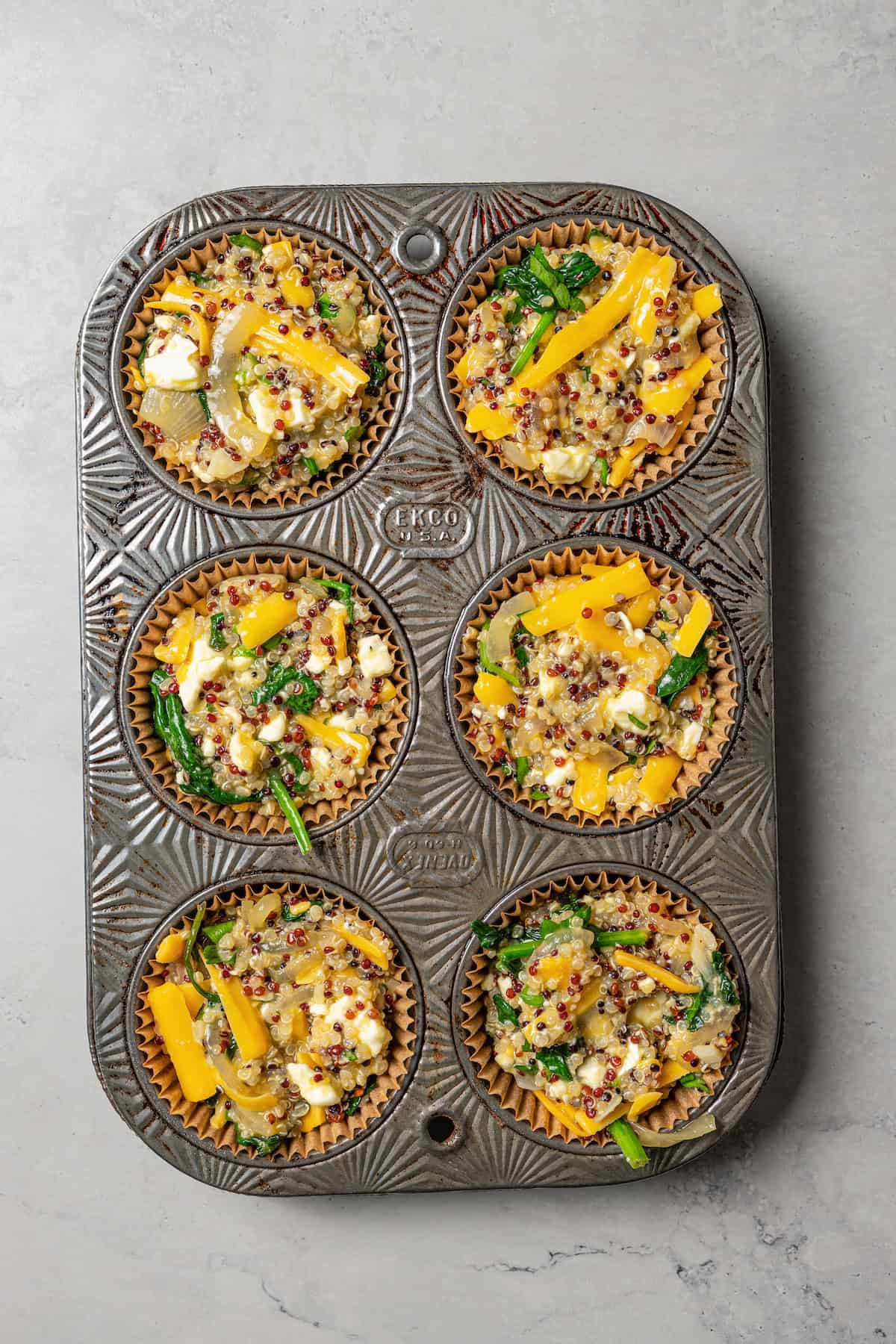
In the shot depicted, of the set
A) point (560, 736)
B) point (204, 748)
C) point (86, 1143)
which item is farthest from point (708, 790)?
point (86, 1143)

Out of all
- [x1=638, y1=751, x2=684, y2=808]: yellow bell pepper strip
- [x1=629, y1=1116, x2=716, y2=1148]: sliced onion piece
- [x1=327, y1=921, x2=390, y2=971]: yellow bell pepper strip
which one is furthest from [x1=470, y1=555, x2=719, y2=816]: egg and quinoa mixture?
[x1=629, y1=1116, x2=716, y2=1148]: sliced onion piece

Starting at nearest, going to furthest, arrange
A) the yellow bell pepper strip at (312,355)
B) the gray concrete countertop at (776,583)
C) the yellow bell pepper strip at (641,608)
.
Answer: the yellow bell pepper strip at (312,355), the yellow bell pepper strip at (641,608), the gray concrete countertop at (776,583)

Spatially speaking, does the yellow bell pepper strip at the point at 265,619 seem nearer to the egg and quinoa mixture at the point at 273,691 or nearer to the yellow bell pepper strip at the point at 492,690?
the egg and quinoa mixture at the point at 273,691

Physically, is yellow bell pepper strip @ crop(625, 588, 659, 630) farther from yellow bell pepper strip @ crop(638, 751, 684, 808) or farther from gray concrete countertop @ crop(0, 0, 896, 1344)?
gray concrete countertop @ crop(0, 0, 896, 1344)

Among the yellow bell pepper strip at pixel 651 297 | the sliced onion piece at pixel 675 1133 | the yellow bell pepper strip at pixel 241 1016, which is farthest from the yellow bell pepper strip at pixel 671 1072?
the yellow bell pepper strip at pixel 651 297

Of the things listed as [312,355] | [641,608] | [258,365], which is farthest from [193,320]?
[641,608]

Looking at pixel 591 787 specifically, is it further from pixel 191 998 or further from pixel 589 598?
pixel 191 998
